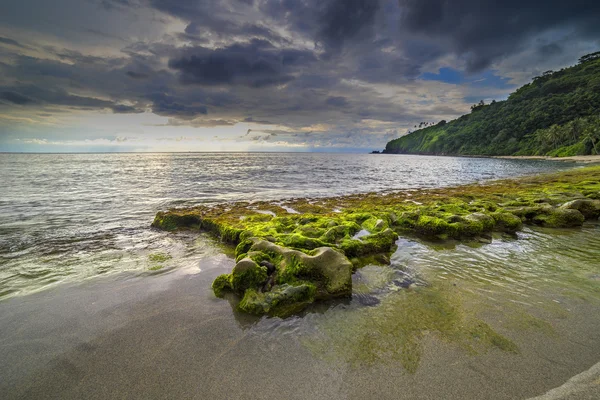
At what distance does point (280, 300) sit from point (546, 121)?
168 meters

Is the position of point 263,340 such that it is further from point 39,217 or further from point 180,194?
point 180,194

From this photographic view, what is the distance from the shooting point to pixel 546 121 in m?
122

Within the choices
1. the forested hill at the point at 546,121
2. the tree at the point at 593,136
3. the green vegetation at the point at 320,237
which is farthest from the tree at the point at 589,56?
the green vegetation at the point at 320,237

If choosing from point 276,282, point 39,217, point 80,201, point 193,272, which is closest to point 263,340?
point 276,282

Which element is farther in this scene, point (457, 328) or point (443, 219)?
point (443, 219)

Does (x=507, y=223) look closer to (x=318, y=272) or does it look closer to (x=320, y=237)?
(x=320, y=237)

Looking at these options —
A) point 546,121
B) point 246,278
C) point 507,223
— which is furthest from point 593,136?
point 246,278

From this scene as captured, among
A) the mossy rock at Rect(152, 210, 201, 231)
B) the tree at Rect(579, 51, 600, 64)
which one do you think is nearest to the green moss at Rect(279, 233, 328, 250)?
the mossy rock at Rect(152, 210, 201, 231)

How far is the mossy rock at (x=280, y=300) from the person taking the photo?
586 cm

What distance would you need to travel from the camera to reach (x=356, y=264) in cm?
827

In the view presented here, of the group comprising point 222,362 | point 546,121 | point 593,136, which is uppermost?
point 546,121

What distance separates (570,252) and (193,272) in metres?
12.3

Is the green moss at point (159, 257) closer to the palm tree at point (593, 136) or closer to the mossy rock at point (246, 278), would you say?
the mossy rock at point (246, 278)

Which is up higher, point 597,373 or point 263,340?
point 597,373
